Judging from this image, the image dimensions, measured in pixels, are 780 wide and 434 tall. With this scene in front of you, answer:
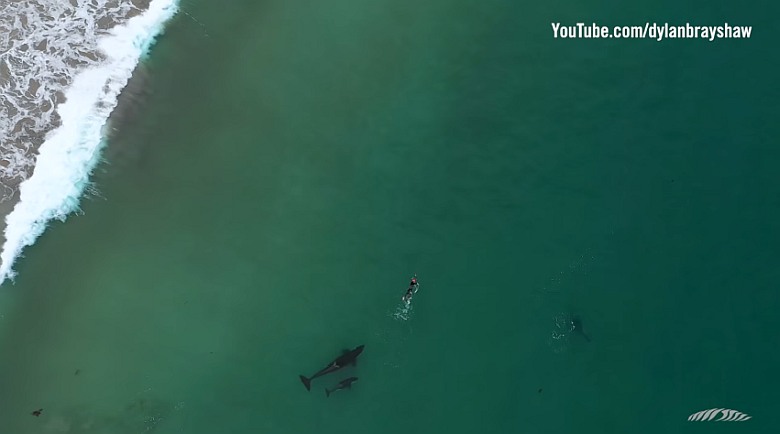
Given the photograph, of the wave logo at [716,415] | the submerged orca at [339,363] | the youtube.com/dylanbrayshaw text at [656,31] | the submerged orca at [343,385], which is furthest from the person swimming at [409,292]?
the wave logo at [716,415]

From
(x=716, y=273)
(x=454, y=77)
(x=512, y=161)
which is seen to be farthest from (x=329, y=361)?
(x=716, y=273)

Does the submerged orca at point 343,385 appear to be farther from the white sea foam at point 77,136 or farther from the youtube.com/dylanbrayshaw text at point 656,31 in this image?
the youtube.com/dylanbrayshaw text at point 656,31

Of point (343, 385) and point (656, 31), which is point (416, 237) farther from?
point (656, 31)

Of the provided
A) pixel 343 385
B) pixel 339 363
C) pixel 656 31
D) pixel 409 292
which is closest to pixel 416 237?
pixel 409 292

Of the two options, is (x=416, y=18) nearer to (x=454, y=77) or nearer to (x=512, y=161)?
(x=454, y=77)

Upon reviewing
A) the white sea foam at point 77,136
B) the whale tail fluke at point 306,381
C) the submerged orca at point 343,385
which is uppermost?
the white sea foam at point 77,136

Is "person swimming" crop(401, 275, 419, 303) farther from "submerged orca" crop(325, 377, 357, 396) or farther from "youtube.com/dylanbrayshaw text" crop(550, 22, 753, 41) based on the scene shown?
"youtube.com/dylanbrayshaw text" crop(550, 22, 753, 41)

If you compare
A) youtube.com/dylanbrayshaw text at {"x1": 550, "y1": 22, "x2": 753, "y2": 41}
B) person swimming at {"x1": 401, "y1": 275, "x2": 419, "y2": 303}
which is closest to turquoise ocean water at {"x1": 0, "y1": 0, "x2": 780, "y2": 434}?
youtube.com/dylanbrayshaw text at {"x1": 550, "y1": 22, "x2": 753, "y2": 41}
